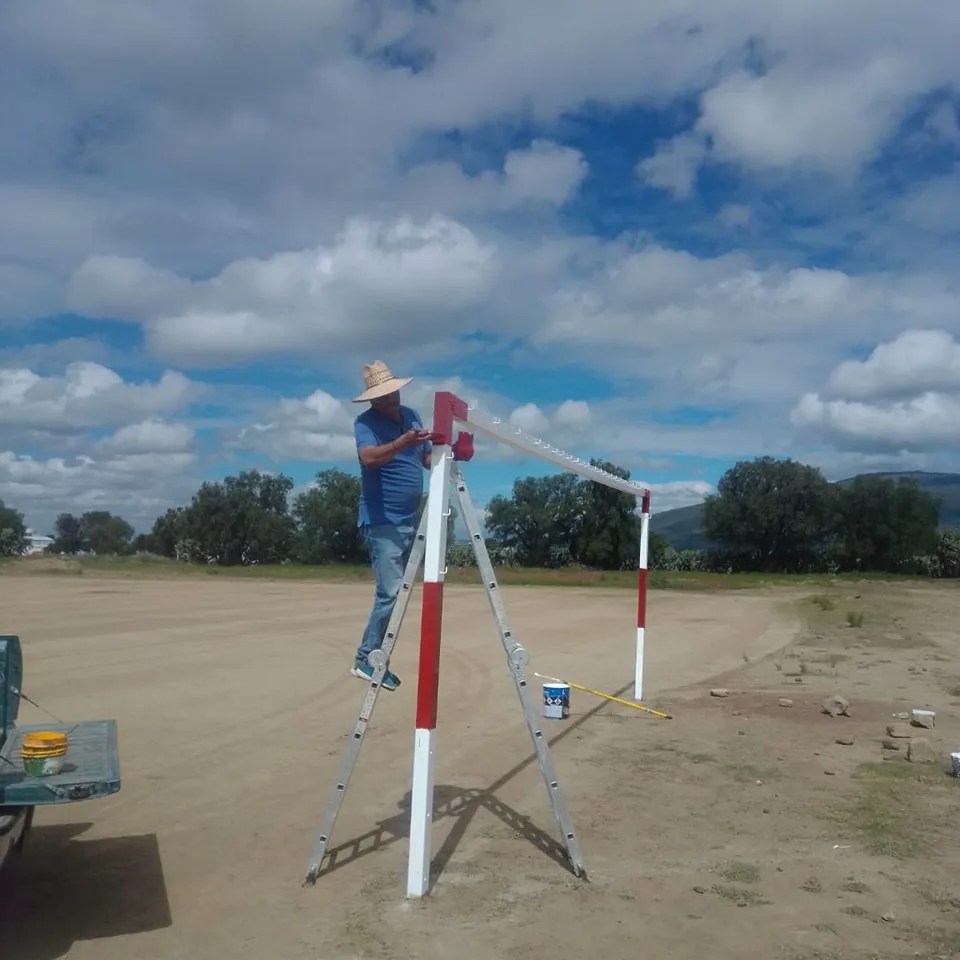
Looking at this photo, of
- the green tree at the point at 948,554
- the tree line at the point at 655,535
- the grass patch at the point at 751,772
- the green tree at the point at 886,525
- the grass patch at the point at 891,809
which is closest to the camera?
the grass patch at the point at 891,809

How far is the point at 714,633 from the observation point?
732 inches

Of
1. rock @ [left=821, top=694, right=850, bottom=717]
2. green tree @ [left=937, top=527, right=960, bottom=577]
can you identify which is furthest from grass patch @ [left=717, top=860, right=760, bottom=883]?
green tree @ [left=937, top=527, right=960, bottom=577]

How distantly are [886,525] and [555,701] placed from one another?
70.2 m

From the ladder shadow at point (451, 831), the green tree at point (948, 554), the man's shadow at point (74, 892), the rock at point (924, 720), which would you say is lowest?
the man's shadow at point (74, 892)

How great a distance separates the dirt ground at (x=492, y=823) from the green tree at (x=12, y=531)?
9119 centimetres

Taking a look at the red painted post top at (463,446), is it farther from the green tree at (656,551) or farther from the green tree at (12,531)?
the green tree at (12,531)

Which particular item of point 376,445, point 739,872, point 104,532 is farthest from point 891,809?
point 104,532

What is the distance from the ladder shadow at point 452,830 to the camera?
5.12 m

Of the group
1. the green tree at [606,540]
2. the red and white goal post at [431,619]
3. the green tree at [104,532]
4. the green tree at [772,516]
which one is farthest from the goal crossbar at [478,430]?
the green tree at [104,532]

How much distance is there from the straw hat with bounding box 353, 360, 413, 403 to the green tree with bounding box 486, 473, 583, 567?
92.1 feet

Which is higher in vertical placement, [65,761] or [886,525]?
[886,525]

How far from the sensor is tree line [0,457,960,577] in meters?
57.8

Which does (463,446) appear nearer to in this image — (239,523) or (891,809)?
(891,809)

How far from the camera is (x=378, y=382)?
6016mm
